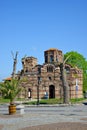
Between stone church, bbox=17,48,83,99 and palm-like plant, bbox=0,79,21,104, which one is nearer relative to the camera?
palm-like plant, bbox=0,79,21,104

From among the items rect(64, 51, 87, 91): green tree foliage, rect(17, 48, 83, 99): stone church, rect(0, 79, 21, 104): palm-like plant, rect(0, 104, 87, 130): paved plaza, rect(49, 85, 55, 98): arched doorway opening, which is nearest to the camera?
rect(0, 104, 87, 130): paved plaza

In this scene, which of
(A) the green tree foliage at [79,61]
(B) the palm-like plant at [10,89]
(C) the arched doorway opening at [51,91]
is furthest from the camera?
(A) the green tree foliage at [79,61]

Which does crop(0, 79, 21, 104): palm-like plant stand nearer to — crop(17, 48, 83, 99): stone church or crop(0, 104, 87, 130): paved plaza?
crop(0, 104, 87, 130): paved plaza

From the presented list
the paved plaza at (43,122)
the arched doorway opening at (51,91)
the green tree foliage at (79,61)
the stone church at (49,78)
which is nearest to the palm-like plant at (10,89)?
the paved plaza at (43,122)

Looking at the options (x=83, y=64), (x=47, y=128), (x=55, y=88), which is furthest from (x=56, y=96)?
(x=47, y=128)

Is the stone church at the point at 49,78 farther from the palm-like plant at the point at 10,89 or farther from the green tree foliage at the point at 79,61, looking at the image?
the palm-like plant at the point at 10,89

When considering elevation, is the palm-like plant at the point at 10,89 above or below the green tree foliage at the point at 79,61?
below

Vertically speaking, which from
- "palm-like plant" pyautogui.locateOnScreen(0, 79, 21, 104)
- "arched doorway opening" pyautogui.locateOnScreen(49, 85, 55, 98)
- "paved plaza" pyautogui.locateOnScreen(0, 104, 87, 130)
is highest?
"arched doorway opening" pyautogui.locateOnScreen(49, 85, 55, 98)

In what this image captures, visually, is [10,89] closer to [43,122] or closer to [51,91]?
[43,122]

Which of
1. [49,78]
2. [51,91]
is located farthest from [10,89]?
[51,91]

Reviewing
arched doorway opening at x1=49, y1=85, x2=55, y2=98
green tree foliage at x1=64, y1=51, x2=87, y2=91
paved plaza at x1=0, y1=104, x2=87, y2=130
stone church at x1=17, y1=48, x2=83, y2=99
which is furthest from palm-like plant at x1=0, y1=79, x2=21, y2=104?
green tree foliage at x1=64, y1=51, x2=87, y2=91

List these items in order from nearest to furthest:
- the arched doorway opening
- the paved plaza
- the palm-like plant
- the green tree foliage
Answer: the paved plaza, the palm-like plant, the arched doorway opening, the green tree foliage

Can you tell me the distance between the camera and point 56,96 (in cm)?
7469

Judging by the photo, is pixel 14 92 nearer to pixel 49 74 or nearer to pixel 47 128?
pixel 47 128
